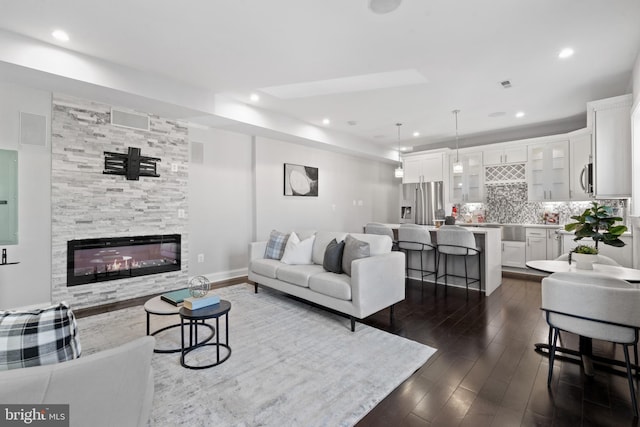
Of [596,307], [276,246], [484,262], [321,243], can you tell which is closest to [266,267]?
[276,246]

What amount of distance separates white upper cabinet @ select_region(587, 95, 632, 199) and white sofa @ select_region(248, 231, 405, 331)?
9.39ft

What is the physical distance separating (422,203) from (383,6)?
5.11 meters

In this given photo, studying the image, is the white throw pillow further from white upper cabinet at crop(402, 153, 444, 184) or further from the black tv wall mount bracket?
white upper cabinet at crop(402, 153, 444, 184)

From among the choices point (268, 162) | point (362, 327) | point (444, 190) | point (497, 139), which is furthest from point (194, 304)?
point (497, 139)

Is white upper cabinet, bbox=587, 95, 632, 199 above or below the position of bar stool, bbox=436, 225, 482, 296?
above

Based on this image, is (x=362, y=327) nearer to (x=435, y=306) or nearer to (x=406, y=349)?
(x=406, y=349)

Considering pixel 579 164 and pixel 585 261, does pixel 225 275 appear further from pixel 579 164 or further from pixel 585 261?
pixel 579 164

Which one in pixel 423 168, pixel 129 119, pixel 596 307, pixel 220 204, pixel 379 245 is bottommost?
pixel 596 307

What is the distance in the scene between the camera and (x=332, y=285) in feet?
10.2

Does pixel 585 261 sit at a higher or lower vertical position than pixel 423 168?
lower

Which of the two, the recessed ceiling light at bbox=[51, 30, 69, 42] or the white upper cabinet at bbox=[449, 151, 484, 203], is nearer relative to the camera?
the recessed ceiling light at bbox=[51, 30, 69, 42]

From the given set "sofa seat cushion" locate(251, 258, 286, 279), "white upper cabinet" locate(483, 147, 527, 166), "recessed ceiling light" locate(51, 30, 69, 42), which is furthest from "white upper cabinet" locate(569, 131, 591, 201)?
"recessed ceiling light" locate(51, 30, 69, 42)

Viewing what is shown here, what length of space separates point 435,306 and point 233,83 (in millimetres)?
3868

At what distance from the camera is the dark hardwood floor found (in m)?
1.78
